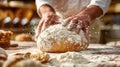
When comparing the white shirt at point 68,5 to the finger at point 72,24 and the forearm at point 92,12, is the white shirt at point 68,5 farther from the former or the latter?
the finger at point 72,24

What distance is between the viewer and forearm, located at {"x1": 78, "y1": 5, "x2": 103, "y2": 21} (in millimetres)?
2143

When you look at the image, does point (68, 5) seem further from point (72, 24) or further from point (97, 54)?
point (97, 54)

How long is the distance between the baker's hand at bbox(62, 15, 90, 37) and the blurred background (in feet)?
10.1

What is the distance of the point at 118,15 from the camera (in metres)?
6.36

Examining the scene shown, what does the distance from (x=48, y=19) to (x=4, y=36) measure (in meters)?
0.41

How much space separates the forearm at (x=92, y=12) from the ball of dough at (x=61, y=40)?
180 mm

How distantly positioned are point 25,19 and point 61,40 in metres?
3.68

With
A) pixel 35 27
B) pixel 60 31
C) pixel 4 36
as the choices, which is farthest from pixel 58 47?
pixel 4 36

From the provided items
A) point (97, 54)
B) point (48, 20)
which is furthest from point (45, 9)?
point (97, 54)

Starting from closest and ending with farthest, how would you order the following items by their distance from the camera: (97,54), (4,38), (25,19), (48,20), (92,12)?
(97,54) → (48,20) → (92,12) → (4,38) → (25,19)

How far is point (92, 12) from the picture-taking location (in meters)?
2.19

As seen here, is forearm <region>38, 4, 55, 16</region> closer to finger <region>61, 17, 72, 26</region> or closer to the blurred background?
finger <region>61, 17, 72, 26</region>

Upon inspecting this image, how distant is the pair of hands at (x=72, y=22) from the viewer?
6.54 ft

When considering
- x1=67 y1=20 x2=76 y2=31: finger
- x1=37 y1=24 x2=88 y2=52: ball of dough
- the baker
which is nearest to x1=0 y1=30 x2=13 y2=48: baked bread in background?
the baker
